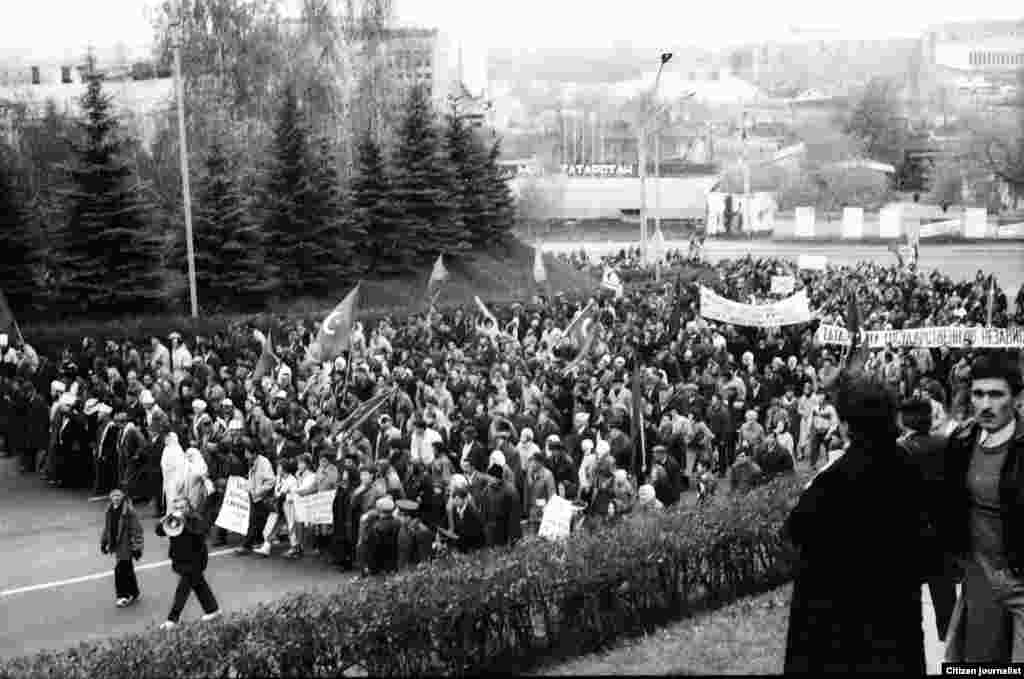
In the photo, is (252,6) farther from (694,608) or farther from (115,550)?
(694,608)

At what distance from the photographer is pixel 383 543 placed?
1195cm

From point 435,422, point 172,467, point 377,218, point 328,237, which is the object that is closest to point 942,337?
point 435,422

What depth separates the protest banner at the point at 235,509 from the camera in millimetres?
13586

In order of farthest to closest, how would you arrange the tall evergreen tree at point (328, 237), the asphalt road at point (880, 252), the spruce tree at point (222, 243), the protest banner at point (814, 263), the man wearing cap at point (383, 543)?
the asphalt road at point (880, 252), the protest banner at point (814, 263), the tall evergreen tree at point (328, 237), the spruce tree at point (222, 243), the man wearing cap at point (383, 543)

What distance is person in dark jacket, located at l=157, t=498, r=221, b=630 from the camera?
1131cm

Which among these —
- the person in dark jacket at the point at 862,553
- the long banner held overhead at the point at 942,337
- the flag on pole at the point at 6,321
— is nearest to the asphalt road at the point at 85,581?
the person in dark jacket at the point at 862,553

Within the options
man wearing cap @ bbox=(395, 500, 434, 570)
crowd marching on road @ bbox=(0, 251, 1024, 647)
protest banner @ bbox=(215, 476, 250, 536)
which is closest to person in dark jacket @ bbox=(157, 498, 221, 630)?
crowd marching on road @ bbox=(0, 251, 1024, 647)

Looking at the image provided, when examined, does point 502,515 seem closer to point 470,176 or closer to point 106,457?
point 106,457

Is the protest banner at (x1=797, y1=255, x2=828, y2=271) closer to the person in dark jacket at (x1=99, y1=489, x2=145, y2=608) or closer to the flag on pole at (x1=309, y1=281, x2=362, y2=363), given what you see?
the flag on pole at (x1=309, y1=281, x2=362, y2=363)

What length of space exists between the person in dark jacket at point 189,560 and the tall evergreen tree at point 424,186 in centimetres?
2800

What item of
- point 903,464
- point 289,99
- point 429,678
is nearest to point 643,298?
point 289,99

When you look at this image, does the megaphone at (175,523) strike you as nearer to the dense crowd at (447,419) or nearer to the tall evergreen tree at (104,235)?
the dense crowd at (447,419)

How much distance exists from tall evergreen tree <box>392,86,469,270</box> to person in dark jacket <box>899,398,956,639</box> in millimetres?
32280

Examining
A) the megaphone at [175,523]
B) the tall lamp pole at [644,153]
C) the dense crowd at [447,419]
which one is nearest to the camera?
the megaphone at [175,523]
